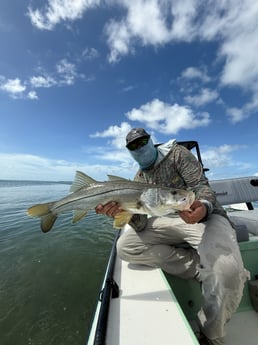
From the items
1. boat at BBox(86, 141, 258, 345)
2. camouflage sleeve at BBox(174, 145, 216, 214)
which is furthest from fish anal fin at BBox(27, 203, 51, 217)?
camouflage sleeve at BBox(174, 145, 216, 214)

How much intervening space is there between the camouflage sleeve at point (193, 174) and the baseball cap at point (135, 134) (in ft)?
1.71

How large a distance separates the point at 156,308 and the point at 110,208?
44.7 inches

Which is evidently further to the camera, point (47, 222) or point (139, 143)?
point (139, 143)

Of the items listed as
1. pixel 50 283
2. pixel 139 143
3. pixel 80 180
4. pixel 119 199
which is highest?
pixel 139 143

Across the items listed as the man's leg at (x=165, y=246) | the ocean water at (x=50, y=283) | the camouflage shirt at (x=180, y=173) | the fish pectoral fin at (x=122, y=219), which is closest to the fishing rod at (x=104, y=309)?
the man's leg at (x=165, y=246)

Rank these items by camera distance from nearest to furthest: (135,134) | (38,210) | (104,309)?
(104,309) → (38,210) → (135,134)

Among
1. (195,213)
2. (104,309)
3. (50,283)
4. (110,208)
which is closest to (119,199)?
(110,208)

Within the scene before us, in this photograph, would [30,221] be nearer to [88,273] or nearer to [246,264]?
[88,273]

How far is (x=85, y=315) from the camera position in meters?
3.81

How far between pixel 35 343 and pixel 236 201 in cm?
500

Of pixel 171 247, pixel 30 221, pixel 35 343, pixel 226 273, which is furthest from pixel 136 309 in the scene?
pixel 30 221

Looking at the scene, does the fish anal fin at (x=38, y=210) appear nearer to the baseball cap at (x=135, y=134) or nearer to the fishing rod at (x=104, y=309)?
the fishing rod at (x=104, y=309)

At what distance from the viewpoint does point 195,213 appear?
229cm

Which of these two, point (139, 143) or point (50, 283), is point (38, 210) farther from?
point (50, 283)
